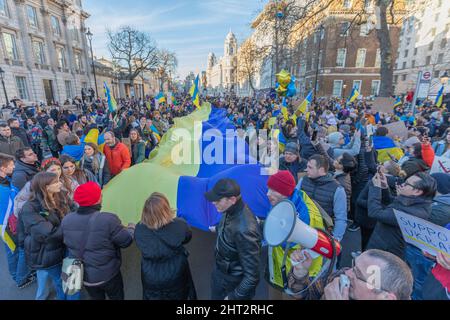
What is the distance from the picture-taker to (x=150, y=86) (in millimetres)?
74688

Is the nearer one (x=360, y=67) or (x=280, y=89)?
(x=280, y=89)

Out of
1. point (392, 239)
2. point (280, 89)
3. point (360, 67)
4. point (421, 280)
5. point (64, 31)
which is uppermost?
point (64, 31)

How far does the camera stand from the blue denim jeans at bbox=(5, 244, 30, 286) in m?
3.20

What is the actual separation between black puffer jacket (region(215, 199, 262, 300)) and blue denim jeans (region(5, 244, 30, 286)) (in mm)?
2991

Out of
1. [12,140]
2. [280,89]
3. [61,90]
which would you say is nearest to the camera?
[12,140]

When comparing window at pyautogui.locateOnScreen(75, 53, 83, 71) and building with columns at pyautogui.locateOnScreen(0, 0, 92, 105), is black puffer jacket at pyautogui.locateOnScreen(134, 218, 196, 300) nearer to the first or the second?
building with columns at pyautogui.locateOnScreen(0, 0, 92, 105)

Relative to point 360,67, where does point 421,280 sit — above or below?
below

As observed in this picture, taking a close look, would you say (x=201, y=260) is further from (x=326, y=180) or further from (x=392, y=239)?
→ (x=392, y=239)

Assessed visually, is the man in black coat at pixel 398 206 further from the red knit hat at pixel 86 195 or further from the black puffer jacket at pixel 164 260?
the red knit hat at pixel 86 195

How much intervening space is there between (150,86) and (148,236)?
3146 inches

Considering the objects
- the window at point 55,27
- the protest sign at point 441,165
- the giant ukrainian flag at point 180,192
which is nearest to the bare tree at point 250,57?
the protest sign at point 441,165

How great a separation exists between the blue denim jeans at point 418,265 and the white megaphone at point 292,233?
110 cm

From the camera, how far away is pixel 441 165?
3729 mm
